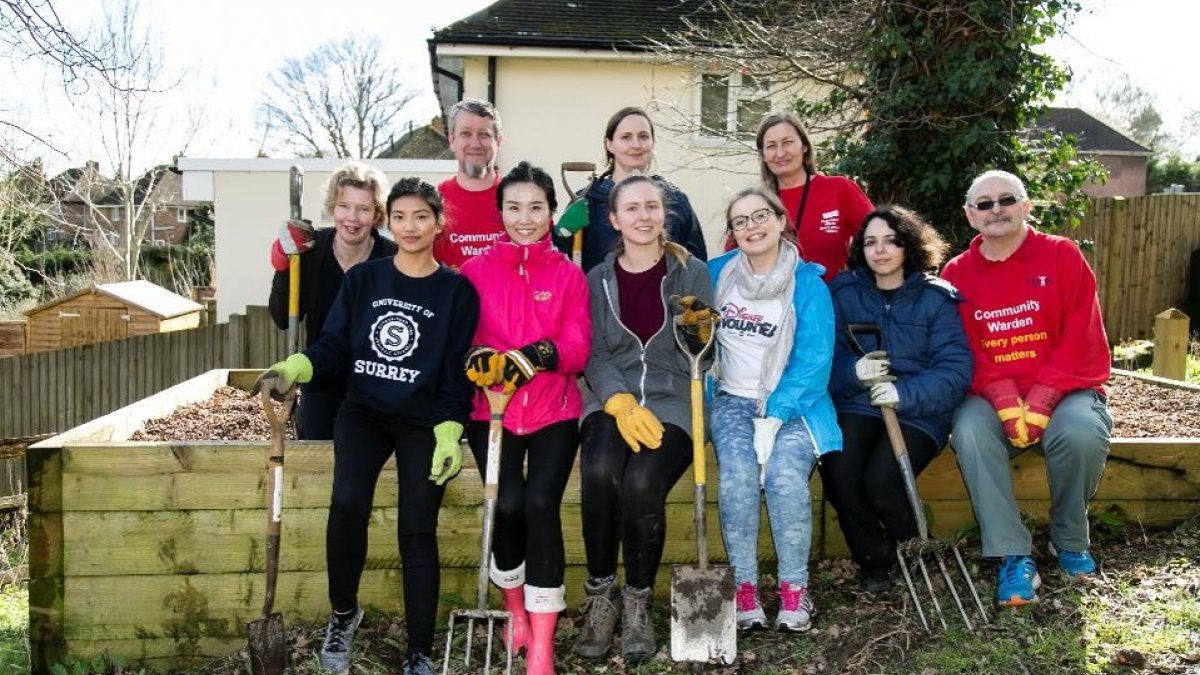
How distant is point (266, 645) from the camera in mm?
3318

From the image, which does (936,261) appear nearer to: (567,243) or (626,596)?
(567,243)

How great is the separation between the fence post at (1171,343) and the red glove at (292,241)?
21.1 ft

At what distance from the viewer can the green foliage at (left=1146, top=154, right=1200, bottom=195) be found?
30.3 meters

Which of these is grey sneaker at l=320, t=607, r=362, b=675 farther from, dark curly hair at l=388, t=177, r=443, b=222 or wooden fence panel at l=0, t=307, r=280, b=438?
wooden fence panel at l=0, t=307, r=280, b=438

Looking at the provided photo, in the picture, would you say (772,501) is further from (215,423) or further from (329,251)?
(215,423)

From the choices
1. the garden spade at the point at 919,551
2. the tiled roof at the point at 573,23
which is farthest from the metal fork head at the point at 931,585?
the tiled roof at the point at 573,23

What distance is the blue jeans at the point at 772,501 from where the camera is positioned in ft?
11.7

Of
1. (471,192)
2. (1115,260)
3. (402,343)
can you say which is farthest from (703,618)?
(1115,260)

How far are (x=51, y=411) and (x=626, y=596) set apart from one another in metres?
9.40

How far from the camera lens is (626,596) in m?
3.46

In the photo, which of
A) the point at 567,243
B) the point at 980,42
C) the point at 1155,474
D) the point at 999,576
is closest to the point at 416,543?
the point at 567,243

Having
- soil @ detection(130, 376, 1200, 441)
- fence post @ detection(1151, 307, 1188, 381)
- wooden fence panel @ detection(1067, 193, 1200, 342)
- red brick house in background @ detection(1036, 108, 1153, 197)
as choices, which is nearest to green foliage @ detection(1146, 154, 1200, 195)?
red brick house in background @ detection(1036, 108, 1153, 197)

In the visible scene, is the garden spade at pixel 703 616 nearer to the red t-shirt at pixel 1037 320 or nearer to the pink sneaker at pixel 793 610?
the pink sneaker at pixel 793 610

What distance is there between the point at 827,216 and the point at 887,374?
106 cm
